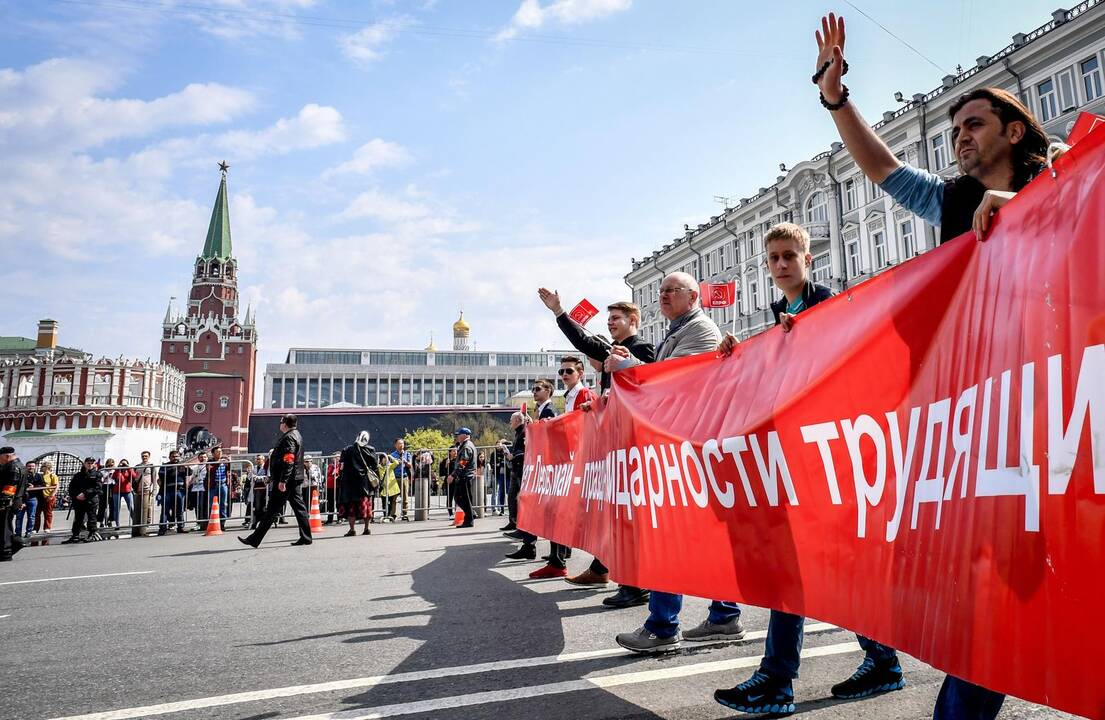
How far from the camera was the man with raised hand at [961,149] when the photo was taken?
2.40 meters

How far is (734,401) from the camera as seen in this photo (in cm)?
316

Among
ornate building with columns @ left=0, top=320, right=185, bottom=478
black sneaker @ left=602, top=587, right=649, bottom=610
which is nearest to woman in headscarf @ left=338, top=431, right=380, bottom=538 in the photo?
black sneaker @ left=602, top=587, right=649, bottom=610

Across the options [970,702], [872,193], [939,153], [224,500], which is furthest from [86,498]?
[872,193]

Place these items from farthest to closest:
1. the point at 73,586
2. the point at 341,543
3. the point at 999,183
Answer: the point at 341,543 → the point at 73,586 → the point at 999,183

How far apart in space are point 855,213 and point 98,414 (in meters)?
69.5

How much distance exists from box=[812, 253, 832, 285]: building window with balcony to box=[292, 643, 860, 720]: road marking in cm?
3847

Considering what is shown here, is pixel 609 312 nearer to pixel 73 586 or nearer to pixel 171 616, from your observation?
pixel 171 616

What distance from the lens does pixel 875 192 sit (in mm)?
35844

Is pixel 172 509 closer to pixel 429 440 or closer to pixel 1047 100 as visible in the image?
pixel 1047 100

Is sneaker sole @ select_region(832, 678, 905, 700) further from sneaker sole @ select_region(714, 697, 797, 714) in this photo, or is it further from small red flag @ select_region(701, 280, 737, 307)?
small red flag @ select_region(701, 280, 737, 307)

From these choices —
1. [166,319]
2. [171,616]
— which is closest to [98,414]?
[166,319]

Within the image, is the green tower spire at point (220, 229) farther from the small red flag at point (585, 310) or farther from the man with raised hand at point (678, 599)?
the man with raised hand at point (678, 599)

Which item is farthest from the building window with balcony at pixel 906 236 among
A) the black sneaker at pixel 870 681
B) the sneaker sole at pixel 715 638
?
the black sneaker at pixel 870 681

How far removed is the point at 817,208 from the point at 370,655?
137ft
